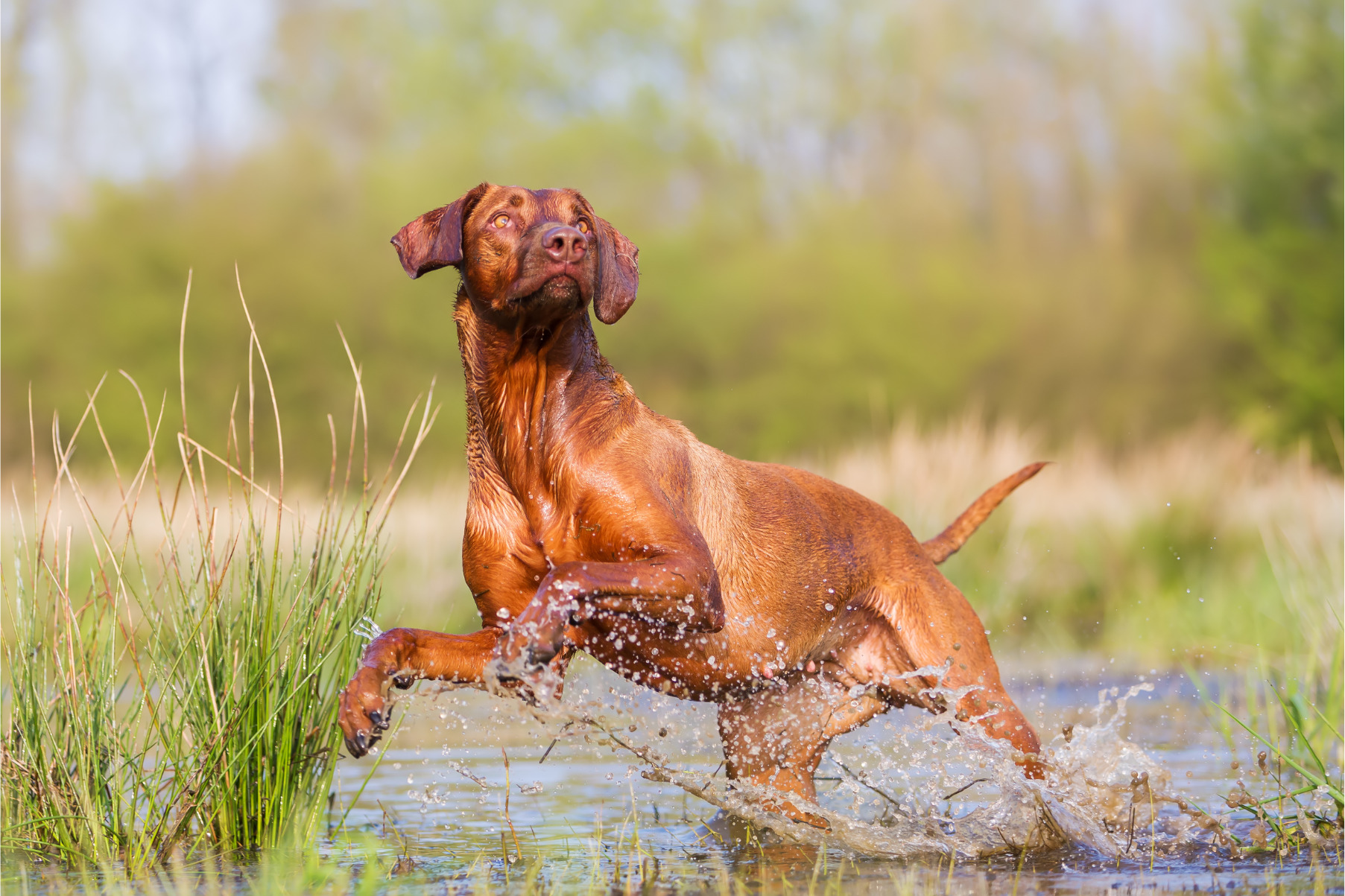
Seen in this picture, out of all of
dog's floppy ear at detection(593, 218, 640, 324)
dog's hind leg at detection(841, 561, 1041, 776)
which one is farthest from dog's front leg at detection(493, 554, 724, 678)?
dog's hind leg at detection(841, 561, 1041, 776)

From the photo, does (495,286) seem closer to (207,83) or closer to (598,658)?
(598,658)

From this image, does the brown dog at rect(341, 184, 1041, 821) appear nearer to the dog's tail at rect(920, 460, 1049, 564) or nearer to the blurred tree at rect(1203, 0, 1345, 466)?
the dog's tail at rect(920, 460, 1049, 564)

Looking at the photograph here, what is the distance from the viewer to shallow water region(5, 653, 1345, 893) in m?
3.96

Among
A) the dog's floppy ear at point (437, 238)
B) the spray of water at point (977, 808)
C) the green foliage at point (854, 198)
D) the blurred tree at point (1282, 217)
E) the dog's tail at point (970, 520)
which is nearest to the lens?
the dog's floppy ear at point (437, 238)

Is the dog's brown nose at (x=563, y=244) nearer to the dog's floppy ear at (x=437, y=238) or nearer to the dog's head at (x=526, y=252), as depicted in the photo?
the dog's head at (x=526, y=252)

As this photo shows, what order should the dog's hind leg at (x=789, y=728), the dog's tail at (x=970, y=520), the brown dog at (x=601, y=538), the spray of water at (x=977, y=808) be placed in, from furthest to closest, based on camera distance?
the dog's tail at (x=970, y=520) → the dog's hind leg at (x=789, y=728) → the spray of water at (x=977, y=808) → the brown dog at (x=601, y=538)

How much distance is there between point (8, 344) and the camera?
2412 centimetres

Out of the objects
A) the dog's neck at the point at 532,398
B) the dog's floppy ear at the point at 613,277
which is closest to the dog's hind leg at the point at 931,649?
the dog's neck at the point at 532,398

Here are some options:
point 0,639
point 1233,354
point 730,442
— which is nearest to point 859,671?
point 0,639

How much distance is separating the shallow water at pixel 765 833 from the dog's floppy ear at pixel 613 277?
43.5 inches

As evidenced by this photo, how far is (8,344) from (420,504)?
14871 mm

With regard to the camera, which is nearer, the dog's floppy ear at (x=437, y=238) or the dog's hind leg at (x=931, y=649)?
the dog's floppy ear at (x=437, y=238)

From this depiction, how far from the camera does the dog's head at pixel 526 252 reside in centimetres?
391

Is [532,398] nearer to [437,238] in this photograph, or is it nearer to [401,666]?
[437,238]
